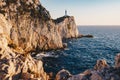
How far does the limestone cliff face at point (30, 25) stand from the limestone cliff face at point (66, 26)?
40.4 m

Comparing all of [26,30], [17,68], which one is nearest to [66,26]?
[26,30]

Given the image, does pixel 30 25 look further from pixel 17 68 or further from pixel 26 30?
pixel 17 68

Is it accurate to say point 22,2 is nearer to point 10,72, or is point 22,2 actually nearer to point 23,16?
point 23,16

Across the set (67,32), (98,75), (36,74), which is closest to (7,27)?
(36,74)

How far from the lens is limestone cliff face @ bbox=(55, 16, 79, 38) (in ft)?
503

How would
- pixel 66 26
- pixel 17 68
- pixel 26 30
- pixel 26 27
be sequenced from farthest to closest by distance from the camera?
pixel 66 26 → pixel 26 27 → pixel 26 30 → pixel 17 68

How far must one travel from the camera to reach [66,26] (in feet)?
524

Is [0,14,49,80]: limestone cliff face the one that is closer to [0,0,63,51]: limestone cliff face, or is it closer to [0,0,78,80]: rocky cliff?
[0,0,78,80]: rocky cliff

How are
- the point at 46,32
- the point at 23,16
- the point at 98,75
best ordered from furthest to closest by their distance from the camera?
the point at 46,32, the point at 23,16, the point at 98,75

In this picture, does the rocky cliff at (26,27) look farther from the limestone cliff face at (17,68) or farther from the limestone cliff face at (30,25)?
the limestone cliff face at (17,68)

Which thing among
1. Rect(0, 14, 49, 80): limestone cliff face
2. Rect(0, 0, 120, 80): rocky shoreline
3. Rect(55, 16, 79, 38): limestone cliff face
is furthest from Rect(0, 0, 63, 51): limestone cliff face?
Rect(55, 16, 79, 38): limestone cliff face

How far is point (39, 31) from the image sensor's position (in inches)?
4072

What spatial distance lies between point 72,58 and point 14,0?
35.3m

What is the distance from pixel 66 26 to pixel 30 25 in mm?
61537
